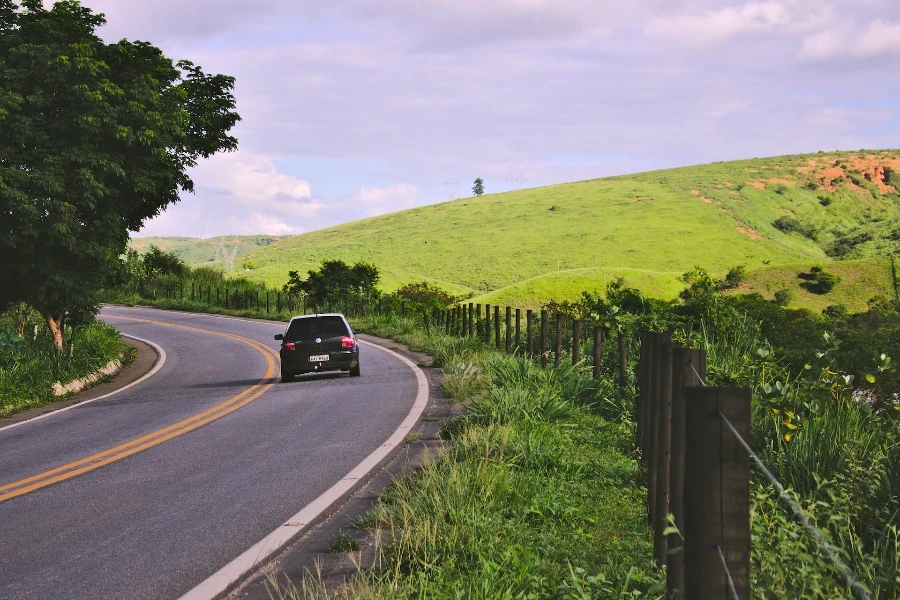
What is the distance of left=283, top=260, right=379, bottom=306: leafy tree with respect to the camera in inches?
1848

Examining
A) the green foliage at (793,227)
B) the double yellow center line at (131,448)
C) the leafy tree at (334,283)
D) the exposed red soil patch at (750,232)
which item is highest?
the green foliage at (793,227)

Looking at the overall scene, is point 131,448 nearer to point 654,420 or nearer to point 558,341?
point 654,420

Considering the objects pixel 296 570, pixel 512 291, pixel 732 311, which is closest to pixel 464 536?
pixel 296 570

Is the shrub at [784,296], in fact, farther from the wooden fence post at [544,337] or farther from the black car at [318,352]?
the black car at [318,352]

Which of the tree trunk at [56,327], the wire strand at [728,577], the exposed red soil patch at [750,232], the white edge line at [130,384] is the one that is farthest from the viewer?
the exposed red soil patch at [750,232]

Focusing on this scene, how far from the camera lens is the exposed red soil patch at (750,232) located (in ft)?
366

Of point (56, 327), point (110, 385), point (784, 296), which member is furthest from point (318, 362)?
point (784, 296)

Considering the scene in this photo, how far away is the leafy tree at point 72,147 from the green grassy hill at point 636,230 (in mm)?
43764

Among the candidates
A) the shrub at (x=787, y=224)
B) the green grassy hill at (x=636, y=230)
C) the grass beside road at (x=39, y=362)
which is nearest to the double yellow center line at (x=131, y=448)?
the grass beside road at (x=39, y=362)

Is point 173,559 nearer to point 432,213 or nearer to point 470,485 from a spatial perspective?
point 470,485

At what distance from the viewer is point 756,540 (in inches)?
184

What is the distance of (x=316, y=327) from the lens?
809 inches

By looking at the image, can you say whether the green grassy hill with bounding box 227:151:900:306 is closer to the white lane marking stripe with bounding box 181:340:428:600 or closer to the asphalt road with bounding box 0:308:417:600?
the asphalt road with bounding box 0:308:417:600

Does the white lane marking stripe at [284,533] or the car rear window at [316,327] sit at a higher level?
the car rear window at [316,327]
